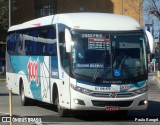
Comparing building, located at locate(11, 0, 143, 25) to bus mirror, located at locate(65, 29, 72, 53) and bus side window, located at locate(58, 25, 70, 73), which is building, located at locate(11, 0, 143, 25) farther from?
bus mirror, located at locate(65, 29, 72, 53)

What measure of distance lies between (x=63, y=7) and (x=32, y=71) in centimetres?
5318

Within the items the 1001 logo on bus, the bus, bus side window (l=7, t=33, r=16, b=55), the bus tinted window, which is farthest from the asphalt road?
bus side window (l=7, t=33, r=16, b=55)

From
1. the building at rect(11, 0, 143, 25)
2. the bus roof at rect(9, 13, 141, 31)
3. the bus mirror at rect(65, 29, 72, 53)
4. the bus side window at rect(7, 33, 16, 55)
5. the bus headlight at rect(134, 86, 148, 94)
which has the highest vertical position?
the building at rect(11, 0, 143, 25)

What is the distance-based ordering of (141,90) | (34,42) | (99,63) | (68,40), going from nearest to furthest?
1. (68,40)
2. (99,63)
3. (141,90)
4. (34,42)

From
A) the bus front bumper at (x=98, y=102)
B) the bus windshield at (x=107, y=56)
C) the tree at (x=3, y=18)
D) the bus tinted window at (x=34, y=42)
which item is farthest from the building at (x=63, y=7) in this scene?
the bus front bumper at (x=98, y=102)

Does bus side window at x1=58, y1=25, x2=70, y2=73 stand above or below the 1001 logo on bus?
above

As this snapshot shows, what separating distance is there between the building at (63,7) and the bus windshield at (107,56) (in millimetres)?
53513

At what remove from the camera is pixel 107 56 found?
14.6 metres

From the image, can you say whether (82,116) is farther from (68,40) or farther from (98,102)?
(68,40)

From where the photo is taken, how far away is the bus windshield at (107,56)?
1444 centimetres

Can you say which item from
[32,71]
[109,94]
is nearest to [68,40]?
[109,94]

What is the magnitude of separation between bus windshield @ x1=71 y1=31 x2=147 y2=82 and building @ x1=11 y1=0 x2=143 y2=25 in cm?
5351

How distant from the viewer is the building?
69062 mm

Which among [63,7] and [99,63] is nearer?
[99,63]
